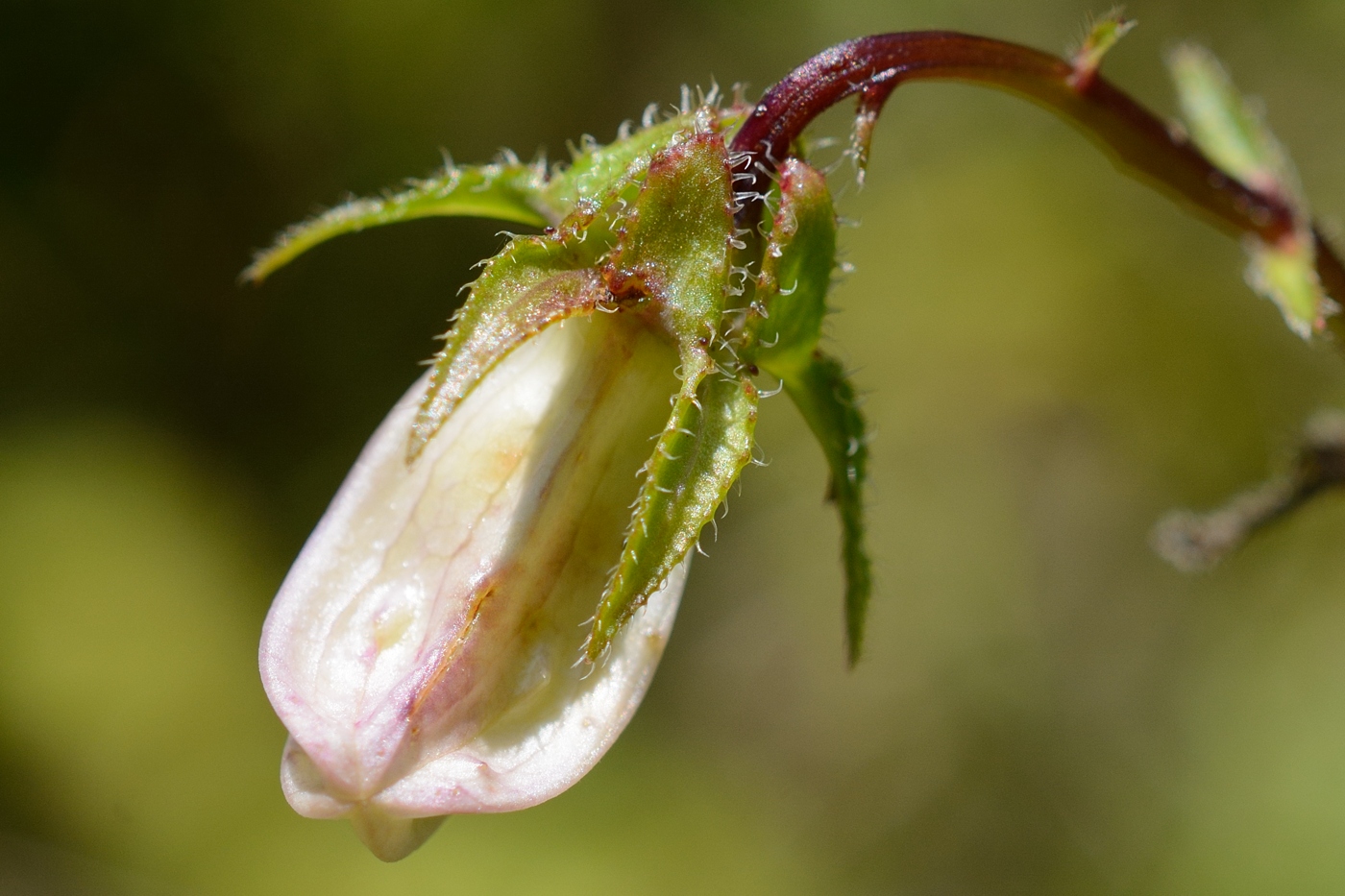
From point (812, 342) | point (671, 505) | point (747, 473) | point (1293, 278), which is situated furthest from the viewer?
point (747, 473)

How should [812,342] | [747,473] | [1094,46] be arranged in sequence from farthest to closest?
[747,473], [1094,46], [812,342]

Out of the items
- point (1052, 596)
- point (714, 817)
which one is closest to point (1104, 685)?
point (1052, 596)

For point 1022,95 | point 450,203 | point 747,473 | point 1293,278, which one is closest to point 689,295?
point 450,203

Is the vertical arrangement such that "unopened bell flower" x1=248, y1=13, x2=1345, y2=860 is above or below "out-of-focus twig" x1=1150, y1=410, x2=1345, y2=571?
above

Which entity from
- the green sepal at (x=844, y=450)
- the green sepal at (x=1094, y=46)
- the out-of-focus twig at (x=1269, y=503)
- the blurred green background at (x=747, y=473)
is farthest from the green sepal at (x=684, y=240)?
the blurred green background at (x=747, y=473)

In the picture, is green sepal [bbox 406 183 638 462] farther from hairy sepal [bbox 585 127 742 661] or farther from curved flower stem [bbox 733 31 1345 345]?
curved flower stem [bbox 733 31 1345 345]

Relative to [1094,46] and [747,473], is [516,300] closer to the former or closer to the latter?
[1094,46]

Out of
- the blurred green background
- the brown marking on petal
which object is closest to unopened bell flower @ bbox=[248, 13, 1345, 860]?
the brown marking on petal

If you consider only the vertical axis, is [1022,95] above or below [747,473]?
below
